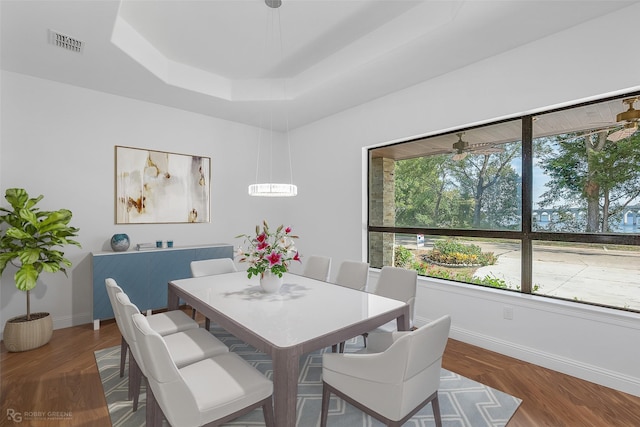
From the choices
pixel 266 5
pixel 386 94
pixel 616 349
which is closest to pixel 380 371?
pixel 616 349

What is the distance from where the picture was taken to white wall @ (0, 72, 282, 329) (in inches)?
134

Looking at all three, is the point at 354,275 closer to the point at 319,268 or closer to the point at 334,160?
the point at 319,268

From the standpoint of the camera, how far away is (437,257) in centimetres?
375

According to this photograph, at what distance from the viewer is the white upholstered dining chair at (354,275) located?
3066 mm

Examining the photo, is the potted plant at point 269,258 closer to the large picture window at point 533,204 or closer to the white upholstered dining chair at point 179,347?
the white upholstered dining chair at point 179,347

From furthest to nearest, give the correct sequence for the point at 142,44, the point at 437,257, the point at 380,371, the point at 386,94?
the point at 386,94
the point at 437,257
the point at 142,44
the point at 380,371

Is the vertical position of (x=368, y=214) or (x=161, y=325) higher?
(x=368, y=214)

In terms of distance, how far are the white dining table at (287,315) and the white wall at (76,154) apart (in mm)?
1927

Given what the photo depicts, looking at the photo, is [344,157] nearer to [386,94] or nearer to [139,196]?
[386,94]

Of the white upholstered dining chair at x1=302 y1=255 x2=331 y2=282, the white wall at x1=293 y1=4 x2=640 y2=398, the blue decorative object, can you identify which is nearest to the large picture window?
the white wall at x1=293 y1=4 x2=640 y2=398

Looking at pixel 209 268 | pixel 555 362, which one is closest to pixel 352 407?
pixel 555 362

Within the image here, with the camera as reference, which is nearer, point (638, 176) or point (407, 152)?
point (638, 176)

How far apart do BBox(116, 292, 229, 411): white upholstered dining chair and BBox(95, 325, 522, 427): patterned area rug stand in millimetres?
127

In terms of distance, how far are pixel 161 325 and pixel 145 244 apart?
81.8 inches
